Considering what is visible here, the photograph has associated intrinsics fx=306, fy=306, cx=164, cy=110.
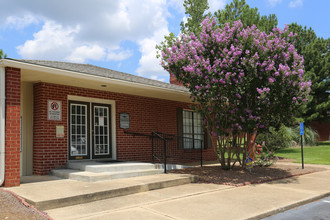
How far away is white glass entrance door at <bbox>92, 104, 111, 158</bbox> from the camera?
10.2 meters

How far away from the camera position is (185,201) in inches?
246

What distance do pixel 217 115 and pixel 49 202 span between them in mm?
5695

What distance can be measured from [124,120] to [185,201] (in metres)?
5.33

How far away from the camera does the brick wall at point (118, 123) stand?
29.0 feet

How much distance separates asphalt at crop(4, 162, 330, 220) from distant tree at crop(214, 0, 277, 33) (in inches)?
462

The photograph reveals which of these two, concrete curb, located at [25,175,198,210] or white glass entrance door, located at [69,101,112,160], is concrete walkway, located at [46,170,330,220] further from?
white glass entrance door, located at [69,101,112,160]

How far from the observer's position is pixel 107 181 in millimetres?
7625

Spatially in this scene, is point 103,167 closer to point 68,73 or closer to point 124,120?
point 68,73

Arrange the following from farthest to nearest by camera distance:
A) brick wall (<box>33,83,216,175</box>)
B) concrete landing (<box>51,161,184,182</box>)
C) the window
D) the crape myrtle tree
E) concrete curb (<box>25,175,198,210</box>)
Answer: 1. the window
2. brick wall (<box>33,83,216,175</box>)
3. the crape myrtle tree
4. concrete landing (<box>51,161,184,182</box>)
5. concrete curb (<box>25,175,198,210</box>)

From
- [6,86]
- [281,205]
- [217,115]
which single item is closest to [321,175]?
[217,115]

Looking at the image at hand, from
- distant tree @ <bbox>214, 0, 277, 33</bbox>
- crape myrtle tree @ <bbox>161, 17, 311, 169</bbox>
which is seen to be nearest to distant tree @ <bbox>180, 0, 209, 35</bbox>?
distant tree @ <bbox>214, 0, 277, 33</bbox>

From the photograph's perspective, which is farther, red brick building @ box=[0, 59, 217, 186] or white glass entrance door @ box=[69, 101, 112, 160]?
white glass entrance door @ box=[69, 101, 112, 160]

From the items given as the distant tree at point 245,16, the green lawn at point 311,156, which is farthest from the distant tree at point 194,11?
the green lawn at point 311,156

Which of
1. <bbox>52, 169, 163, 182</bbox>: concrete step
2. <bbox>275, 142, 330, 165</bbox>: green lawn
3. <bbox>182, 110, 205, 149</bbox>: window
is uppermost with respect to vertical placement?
<bbox>182, 110, 205, 149</bbox>: window
